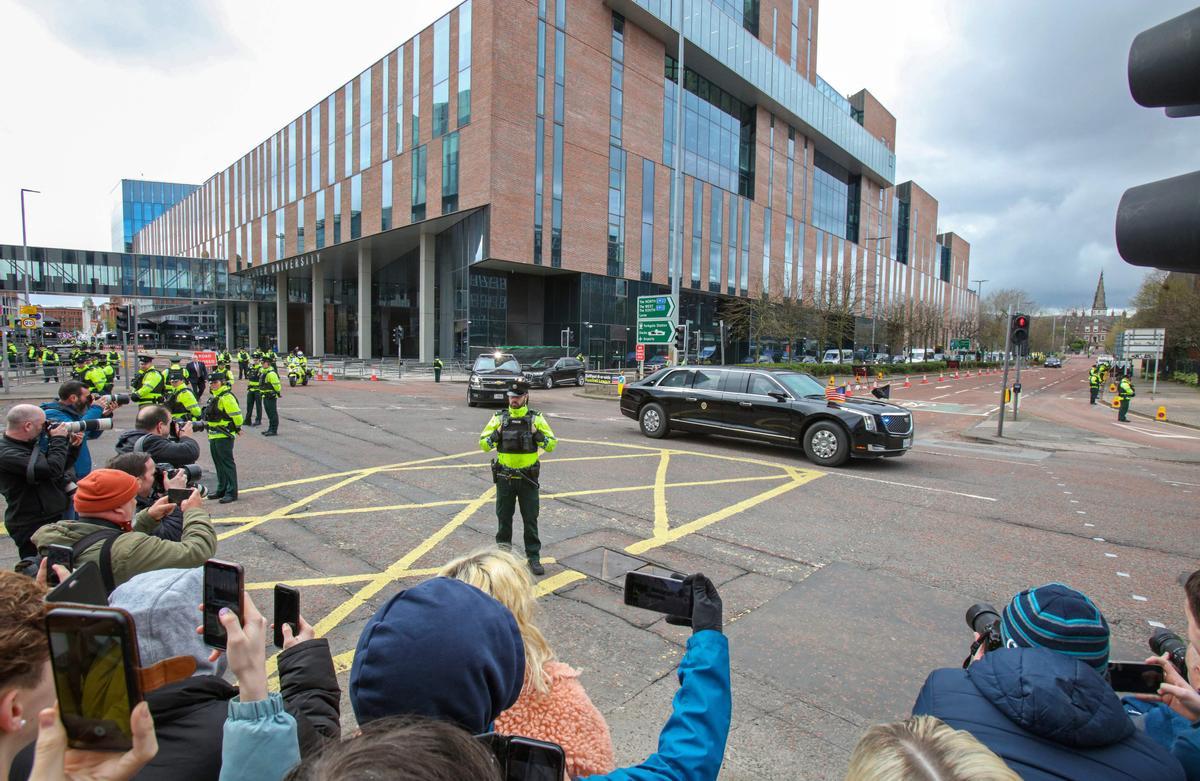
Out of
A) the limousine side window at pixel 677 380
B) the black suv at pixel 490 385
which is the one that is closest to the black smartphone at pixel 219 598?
the limousine side window at pixel 677 380

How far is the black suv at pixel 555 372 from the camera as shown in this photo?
2948 cm

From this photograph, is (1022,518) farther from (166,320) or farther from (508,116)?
(166,320)

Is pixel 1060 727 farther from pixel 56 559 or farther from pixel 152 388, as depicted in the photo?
pixel 152 388

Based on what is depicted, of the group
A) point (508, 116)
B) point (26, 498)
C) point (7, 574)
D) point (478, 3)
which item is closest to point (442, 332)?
point (508, 116)

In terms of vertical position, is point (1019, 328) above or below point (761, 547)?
above

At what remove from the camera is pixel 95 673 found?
1.04m

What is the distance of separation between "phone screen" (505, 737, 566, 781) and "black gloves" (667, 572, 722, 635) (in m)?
0.61

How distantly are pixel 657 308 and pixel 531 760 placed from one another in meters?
22.4

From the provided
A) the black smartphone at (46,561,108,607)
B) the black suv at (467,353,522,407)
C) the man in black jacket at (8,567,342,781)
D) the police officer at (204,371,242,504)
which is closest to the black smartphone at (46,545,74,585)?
the man in black jacket at (8,567,342,781)

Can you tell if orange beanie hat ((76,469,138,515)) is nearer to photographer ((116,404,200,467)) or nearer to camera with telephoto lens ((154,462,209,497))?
camera with telephoto lens ((154,462,209,497))

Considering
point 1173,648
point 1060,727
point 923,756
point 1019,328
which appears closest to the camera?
point 923,756

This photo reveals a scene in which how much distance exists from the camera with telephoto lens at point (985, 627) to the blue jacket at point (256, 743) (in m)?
2.30

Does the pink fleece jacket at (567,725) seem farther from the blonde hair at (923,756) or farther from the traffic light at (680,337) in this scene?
the traffic light at (680,337)

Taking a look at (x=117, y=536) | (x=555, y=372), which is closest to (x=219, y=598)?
(x=117, y=536)
